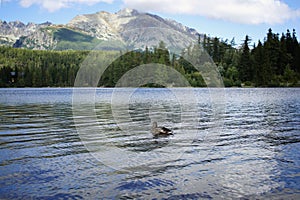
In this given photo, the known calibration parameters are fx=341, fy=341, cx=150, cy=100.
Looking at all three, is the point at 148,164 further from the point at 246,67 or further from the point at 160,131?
the point at 246,67

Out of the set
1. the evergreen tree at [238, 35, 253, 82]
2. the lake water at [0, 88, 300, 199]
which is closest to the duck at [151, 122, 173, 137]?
the lake water at [0, 88, 300, 199]

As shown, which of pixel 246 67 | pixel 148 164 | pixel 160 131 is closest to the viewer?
pixel 148 164

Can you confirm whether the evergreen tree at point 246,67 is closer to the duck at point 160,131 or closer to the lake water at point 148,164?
the lake water at point 148,164

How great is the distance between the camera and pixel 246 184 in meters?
→ 12.9

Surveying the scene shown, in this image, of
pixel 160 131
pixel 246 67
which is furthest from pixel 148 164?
pixel 246 67

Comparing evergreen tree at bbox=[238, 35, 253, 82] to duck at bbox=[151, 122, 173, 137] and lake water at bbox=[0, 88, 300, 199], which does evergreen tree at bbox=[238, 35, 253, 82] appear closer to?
lake water at bbox=[0, 88, 300, 199]

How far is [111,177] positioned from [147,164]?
240 centimetres

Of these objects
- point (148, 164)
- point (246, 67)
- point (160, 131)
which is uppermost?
point (246, 67)

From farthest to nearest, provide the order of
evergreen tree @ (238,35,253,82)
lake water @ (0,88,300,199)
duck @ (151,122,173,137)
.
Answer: evergreen tree @ (238,35,253,82) < duck @ (151,122,173,137) < lake water @ (0,88,300,199)

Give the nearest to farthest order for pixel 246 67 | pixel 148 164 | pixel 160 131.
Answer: pixel 148 164
pixel 160 131
pixel 246 67

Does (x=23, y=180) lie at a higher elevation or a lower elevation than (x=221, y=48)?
lower

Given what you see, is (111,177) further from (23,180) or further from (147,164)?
(23,180)

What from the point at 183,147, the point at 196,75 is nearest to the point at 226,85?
the point at 196,75

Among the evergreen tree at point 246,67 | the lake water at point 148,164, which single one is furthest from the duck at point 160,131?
the evergreen tree at point 246,67
